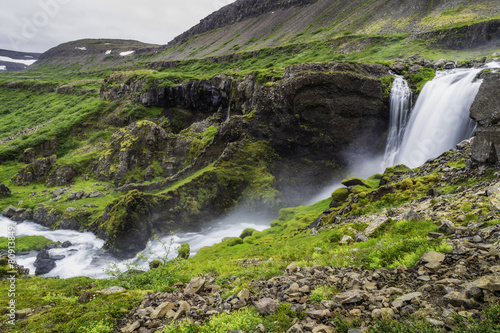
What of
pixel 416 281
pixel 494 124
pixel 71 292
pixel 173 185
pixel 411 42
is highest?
pixel 411 42

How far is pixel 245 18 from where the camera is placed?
593ft

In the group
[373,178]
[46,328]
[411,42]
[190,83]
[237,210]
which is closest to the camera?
[46,328]

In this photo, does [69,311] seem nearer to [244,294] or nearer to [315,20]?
[244,294]

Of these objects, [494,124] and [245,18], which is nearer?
[494,124]

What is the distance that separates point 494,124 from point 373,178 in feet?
50.3

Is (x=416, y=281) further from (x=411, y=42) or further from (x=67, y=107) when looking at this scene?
(x=67, y=107)

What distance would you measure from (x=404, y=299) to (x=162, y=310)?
226 inches

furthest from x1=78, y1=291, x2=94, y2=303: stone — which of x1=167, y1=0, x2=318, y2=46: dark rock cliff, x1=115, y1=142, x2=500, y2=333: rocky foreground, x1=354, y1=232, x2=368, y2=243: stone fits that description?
x1=167, y1=0, x2=318, y2=46: dark rock cliff

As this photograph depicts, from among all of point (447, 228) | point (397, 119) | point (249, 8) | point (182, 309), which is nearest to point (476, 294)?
point (447, 228)

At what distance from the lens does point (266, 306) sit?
20.0 ft

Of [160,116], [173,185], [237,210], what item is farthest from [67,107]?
[237,210]

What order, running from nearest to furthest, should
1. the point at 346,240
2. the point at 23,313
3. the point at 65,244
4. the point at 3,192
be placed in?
the point at 23,313 → the point at 346,240 → the point at 65,244 → the point at 3,192

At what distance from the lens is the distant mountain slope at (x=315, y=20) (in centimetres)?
7444

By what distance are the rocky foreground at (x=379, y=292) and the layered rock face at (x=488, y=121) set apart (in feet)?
11.2
